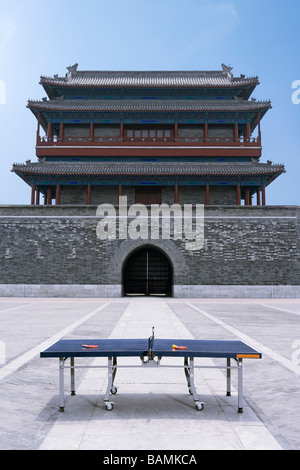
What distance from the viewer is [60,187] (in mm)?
22734

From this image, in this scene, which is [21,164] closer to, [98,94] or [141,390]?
[98,94]

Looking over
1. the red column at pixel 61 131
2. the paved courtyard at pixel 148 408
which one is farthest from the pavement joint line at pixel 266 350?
the red column at pixel 61 131

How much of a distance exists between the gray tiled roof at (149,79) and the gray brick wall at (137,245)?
894 centimetres

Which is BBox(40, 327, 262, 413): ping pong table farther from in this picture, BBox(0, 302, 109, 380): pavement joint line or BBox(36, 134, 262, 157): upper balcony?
BBox(36, 134, 262, 157): upper balcony

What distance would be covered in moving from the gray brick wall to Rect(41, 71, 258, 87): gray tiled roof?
894 cm

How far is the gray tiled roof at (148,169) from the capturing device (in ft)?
68.7

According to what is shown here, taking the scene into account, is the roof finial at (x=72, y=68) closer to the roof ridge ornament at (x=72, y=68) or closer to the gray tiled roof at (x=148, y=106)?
the roof ridge ornament at (x=72, y=68)

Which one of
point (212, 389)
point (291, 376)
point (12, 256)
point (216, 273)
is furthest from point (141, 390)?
point (12, 256)

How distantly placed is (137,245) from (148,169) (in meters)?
4.83

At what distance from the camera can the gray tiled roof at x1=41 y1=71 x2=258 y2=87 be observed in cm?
2347

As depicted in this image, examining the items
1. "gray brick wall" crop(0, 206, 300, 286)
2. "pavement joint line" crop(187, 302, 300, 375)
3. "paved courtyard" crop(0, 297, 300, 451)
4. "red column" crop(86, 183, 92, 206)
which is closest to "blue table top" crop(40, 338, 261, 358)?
"paved courtyard" crop(0, 297, 300, 451)

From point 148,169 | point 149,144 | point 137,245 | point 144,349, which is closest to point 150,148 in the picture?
point 149,144

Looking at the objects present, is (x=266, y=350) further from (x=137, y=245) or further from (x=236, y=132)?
(x=236, y=132)

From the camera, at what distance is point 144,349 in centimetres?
359
